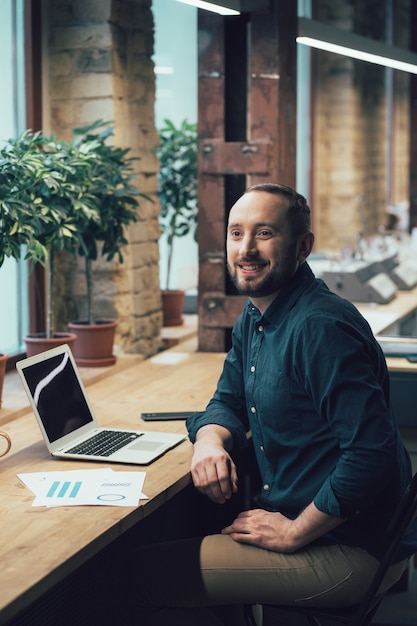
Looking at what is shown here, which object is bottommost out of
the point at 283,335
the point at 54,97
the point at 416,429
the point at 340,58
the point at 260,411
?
the point at 416,429

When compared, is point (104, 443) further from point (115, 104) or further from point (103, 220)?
point (115, 104)

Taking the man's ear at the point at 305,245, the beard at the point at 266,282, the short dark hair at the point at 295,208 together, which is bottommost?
the beard at the point at 266,282

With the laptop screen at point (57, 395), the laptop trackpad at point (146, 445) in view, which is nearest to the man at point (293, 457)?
the laptop trackpad at point (146, 445)

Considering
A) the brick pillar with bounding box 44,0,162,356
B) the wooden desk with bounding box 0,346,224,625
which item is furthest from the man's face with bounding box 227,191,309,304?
the brick pillar with bounding box 44,0,162,356

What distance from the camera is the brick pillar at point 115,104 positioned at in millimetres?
4328

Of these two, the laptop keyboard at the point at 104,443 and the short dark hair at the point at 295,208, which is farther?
the laptop keyboard at the point at 104,443

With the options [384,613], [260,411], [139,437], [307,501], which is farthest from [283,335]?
[384,613]

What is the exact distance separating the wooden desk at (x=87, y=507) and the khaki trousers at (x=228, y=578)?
0.17 m

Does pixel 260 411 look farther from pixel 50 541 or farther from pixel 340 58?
pixel 340 58

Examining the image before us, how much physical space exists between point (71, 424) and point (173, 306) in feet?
7.63

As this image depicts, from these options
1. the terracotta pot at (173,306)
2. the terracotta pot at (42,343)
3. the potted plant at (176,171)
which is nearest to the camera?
the terracotta pot at (42,343)

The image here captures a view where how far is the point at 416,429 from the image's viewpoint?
12.7 feet

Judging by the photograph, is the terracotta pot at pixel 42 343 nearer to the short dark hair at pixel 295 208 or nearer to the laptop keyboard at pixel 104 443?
the laptop keyboard at pixel 104 443

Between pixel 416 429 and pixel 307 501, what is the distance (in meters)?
1.51
